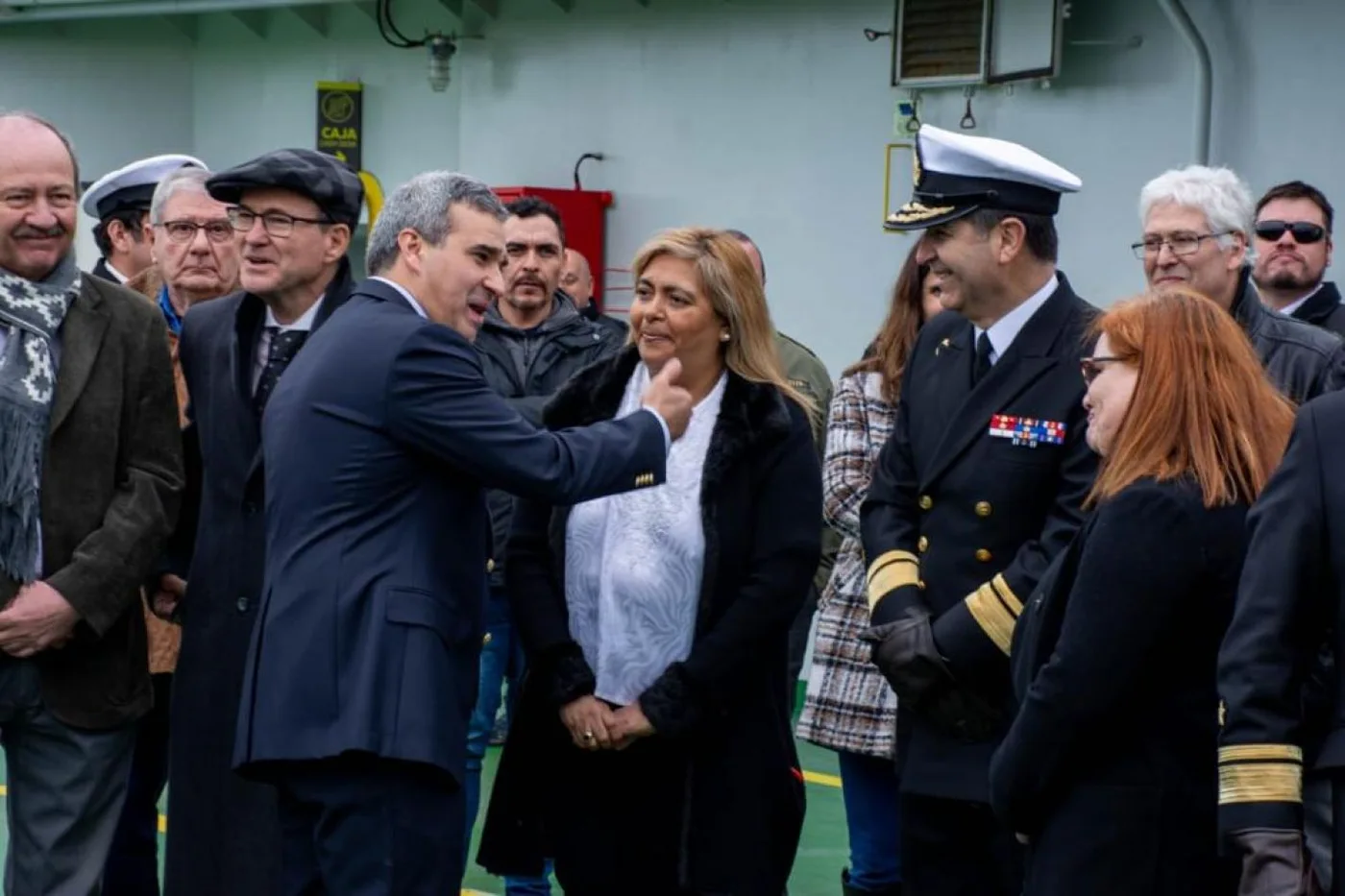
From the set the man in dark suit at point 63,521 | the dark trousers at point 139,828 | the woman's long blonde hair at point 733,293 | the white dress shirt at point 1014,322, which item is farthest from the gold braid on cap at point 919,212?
the dark trousers at point 139,828

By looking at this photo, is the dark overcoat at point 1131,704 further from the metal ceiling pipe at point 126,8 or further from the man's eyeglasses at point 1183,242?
the metal ceiling pipe at point 126,8

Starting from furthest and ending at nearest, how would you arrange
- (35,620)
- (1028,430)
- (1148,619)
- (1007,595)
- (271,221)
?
(271,221) → (35,620) → (1028,430) → (1007,595) → (1148,619)

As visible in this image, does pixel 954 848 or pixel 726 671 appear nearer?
pixel 954 848

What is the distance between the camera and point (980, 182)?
4879mm

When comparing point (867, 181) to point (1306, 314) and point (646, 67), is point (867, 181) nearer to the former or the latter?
point (646, 67)

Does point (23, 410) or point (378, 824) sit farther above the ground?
point (23, 410)

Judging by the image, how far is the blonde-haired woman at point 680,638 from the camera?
514 cm

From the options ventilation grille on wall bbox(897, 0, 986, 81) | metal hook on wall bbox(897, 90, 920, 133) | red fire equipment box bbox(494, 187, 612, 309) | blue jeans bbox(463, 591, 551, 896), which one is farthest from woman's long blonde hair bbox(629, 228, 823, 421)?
red fire equipment box bbox(494, 187, 612, 309)

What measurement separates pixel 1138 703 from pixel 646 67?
865 cm

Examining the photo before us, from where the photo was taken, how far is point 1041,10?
32.4 feet

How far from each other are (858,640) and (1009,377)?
149 cm

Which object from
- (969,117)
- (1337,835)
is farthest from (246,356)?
(969,117)

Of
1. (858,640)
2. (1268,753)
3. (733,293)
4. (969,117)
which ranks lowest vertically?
(858,640)

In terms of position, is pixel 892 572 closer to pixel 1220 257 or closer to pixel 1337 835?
pixel 1220 257
